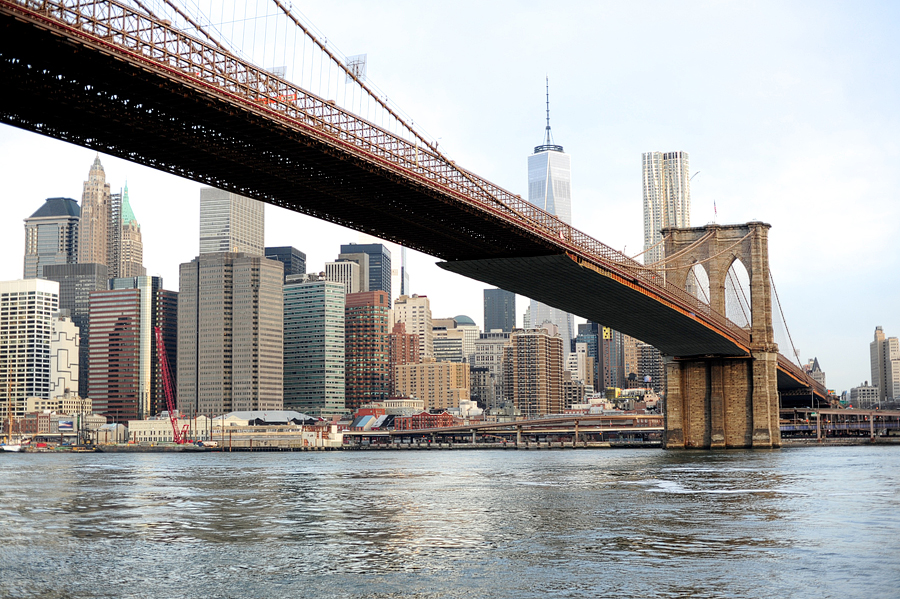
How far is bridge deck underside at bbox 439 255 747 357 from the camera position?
57.1m

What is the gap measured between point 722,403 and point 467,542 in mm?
59289

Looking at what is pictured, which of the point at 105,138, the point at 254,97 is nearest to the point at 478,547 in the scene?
the point at 254,97

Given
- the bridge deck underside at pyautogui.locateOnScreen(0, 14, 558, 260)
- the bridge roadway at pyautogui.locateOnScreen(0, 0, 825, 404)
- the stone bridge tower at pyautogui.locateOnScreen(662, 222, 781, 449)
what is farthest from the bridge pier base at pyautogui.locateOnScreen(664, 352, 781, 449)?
the bridge deck underside at pyautogui.locateOnScreen(0, 14, 558, 260)

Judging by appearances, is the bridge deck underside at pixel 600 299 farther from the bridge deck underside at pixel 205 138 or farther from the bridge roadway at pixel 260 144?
the bridge deck underside at pixel 205 138

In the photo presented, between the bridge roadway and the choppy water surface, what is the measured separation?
1203 centimetres

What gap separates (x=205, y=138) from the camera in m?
34.2

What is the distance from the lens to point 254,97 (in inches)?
1246

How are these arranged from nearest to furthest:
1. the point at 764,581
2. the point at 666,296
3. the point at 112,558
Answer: the point at 764,581, the point at 112,558, the point at 666,296

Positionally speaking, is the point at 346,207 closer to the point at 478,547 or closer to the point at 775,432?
the point at 478,547

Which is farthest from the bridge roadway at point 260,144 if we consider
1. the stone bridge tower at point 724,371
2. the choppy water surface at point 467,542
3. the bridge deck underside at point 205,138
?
the stone bridge tower at point 724,371

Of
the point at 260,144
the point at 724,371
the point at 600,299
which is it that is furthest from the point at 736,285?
the point at 260,144

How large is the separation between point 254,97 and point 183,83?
3357 millimetres

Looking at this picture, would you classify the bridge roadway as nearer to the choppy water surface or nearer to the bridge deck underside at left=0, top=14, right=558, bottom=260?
the bridge deck underside at left=0, top=14, right=558, bottom=260

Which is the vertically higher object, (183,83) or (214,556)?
(183,83)
